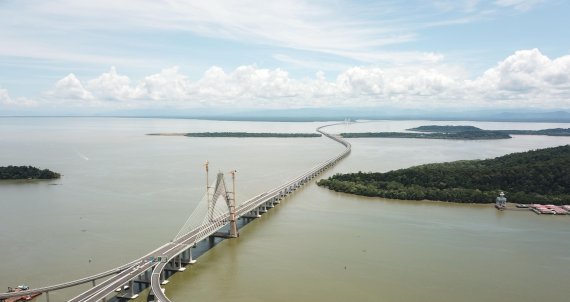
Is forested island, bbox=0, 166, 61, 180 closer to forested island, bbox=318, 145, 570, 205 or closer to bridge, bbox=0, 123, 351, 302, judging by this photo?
bridge, bbox=0, 123, 351, 302

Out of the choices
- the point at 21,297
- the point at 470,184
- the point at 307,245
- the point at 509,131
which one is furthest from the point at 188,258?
the point at 509,131

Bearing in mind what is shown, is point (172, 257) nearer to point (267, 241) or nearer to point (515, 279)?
point (267, 241)

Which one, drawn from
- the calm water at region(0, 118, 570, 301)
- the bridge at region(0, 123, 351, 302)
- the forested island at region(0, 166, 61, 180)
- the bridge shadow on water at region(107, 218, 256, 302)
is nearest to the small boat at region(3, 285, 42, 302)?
the bridge at region(0, 123, 351, 302)

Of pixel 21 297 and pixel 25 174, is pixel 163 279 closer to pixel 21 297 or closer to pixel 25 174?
pixel 21 297

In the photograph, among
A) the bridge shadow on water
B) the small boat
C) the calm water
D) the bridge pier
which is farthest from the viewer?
the bridge pier

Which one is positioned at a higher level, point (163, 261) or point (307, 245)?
point (163, 261)

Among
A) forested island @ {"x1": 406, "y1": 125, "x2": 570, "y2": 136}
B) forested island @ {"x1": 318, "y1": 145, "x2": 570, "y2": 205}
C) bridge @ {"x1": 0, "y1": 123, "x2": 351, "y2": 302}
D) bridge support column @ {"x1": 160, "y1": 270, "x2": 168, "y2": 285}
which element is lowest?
bridge support column @ {"x1": 160, "y1": 270, "x2": 168, "y2": 285}

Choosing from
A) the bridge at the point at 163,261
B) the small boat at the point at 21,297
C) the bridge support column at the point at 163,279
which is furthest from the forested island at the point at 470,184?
the small boat at the point at 21,297

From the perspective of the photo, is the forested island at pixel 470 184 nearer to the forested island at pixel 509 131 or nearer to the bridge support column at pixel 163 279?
the bridge support column at pixel 163 279

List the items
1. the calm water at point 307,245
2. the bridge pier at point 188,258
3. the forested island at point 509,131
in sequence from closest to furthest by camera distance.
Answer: the calm water at point 307,245 < the bridge pier at point 188,258 < the forested island at point 509,131
